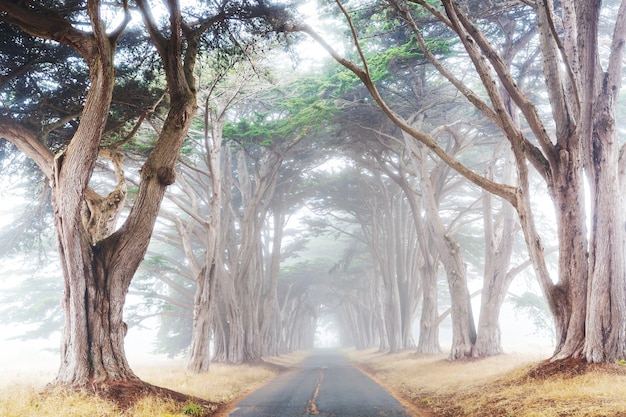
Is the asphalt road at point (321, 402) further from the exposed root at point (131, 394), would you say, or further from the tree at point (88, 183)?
the tree at point (88, 183)

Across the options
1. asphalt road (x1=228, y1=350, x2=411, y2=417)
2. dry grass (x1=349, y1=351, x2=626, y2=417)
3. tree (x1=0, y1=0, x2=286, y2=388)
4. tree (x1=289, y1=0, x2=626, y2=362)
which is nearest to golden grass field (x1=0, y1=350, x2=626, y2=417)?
dry grass (x1=349, y1=351, x2=626, y2=417)

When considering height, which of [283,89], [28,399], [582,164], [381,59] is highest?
[283,89]

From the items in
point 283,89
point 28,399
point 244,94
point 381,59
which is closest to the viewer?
point 28,399

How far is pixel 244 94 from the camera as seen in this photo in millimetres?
14969

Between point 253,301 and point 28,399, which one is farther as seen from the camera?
point 253,301

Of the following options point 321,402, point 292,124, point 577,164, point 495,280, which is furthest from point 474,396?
point 292,124

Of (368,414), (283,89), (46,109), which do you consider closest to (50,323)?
(283,89)

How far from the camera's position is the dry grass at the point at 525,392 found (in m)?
5.26

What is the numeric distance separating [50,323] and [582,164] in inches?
1123

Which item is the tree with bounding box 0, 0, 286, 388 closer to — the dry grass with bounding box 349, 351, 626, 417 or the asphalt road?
the asphalt road

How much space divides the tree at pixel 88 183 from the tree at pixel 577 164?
2.55 meters

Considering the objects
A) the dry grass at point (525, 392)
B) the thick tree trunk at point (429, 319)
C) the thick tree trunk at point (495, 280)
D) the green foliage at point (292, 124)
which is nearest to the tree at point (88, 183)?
the dry grass at point (525, 392)

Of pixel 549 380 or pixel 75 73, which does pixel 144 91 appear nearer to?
pixel 75 73

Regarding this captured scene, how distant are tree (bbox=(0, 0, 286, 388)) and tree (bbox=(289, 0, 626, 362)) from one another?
255cm
